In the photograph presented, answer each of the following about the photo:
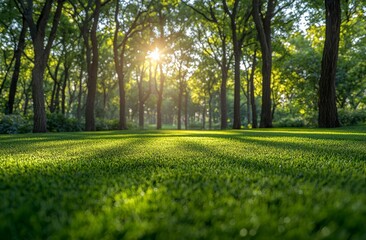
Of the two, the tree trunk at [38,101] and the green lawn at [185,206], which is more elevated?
the tree trunk at [38,101]

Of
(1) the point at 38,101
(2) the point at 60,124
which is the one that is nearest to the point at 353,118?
(1) the point at 38,101

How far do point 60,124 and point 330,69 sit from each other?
20.3m

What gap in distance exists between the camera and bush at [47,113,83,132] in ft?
71.7

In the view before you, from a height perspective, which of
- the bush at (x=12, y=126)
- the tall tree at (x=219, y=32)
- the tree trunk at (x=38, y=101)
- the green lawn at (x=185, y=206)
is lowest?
the green lawn at (x=185, y=206)

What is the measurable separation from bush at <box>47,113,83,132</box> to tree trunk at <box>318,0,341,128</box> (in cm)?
1914

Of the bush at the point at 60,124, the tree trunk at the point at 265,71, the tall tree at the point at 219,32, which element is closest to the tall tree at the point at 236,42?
the tall tree at the point at 219,32

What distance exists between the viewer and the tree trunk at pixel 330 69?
48.4 feet

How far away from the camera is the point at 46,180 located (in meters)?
2.06

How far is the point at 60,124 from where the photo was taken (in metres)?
22.5

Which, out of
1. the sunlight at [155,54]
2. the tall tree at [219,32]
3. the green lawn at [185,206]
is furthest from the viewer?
the sunlight at [155,54]

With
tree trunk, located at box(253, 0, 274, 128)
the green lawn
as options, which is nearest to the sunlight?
tree trunk, located at box(253, 0, 274, 128)

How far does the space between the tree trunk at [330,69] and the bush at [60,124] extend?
19142 millimetres

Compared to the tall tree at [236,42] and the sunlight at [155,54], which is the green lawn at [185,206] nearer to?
the tall tree at [236,42]

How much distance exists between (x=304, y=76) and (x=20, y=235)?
128 feet
